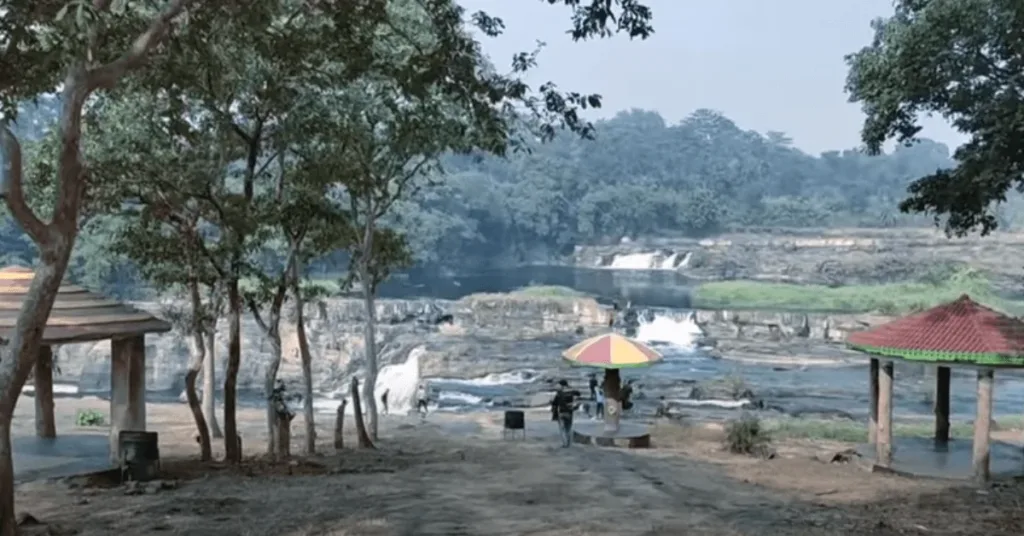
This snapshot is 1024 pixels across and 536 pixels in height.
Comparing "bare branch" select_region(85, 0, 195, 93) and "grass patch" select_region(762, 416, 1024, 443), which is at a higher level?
"bare branch" select_region(85, 0, 195, 93)

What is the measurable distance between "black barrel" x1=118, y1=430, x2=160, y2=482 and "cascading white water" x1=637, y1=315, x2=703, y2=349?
121 feet

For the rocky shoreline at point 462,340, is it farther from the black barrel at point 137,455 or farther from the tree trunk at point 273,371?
the black barrel at point 137,455

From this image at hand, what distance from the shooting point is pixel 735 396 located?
30.6 metres

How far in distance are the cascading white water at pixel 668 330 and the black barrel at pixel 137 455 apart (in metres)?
36.9

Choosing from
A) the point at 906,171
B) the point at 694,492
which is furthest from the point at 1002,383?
the point at 906,171

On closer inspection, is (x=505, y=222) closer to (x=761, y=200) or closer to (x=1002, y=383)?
(x=761, y=200)

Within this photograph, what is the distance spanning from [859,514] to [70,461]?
333 inches

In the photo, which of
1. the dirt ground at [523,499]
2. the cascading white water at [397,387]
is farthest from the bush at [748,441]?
the cascading white water at [397,387]

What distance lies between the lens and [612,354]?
16641 mm

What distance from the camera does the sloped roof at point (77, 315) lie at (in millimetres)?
10227

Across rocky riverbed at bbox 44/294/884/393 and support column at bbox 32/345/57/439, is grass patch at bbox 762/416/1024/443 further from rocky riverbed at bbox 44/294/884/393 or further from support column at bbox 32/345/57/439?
rocky riverbed at bbox 44/294/884/393

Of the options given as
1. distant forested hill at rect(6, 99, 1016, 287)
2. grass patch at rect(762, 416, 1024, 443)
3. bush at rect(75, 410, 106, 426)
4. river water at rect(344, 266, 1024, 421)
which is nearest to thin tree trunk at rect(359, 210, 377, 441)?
bush at rect(75, 410, 106, 426)

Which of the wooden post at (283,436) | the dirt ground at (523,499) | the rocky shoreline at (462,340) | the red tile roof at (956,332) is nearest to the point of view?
the dirt ground at (523,499)

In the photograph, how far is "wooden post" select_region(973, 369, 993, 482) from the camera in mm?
11844
